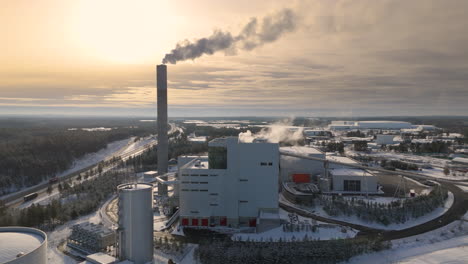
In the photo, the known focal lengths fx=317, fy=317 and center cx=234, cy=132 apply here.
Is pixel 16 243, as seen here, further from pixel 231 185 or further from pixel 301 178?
pixel 301 178

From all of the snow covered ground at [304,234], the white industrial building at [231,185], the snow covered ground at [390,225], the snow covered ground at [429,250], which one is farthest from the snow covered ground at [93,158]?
the snow covered ground at [429,250]

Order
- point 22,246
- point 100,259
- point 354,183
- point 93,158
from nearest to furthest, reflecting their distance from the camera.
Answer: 1. point 22,246
2. point 100,259
3. point 354,183
4. point 93,158

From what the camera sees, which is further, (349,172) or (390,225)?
(349,172)

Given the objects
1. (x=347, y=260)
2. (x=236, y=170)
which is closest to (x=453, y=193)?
(x=347, y=260)

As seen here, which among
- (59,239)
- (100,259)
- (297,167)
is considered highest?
(297,167)

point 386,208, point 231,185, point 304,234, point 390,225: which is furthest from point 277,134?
point 304,234

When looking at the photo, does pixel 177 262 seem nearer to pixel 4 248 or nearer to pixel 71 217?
pixel 4 248
